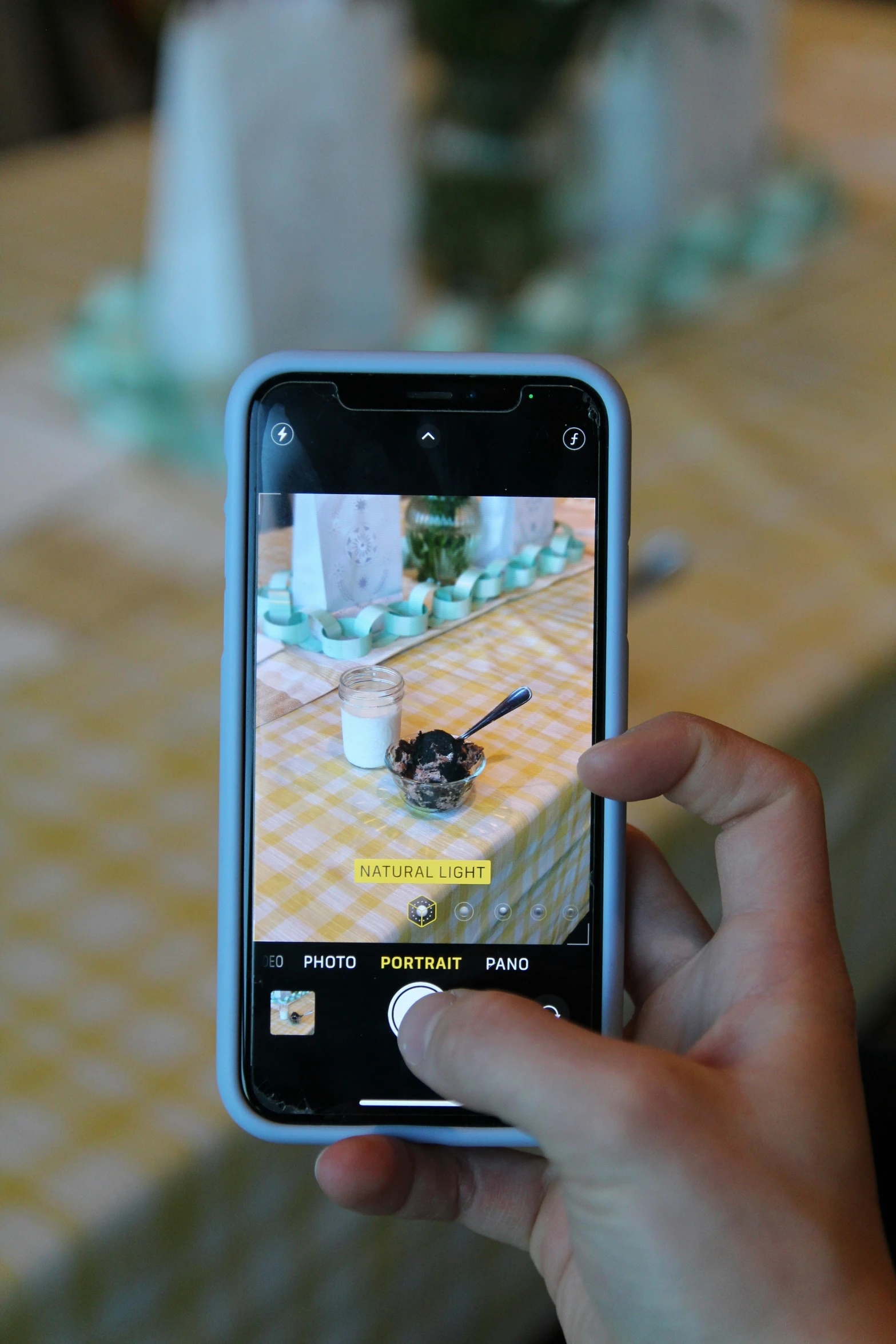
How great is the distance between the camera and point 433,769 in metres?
0.40

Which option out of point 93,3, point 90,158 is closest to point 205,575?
point 90,158

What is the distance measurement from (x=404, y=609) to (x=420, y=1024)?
0.15 meters

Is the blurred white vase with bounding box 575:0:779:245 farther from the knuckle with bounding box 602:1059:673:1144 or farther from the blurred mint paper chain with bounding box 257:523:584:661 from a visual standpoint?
the knuckle with bounding box 602:1059:673:1144

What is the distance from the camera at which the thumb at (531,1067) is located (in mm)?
301

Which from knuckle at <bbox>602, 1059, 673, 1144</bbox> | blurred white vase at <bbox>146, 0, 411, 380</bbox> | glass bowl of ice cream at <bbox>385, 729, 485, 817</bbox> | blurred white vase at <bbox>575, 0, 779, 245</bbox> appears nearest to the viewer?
knuckle at <bbox>602, 1059, 673, 1144</bbox>

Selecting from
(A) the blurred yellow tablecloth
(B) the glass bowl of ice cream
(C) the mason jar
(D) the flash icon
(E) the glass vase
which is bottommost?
(A) the blurred yellow tablecloth

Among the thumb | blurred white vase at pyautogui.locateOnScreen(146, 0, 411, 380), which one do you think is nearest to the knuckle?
the thumb

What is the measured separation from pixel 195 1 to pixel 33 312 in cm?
31

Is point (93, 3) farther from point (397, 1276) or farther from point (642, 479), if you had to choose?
point (397, 1276)

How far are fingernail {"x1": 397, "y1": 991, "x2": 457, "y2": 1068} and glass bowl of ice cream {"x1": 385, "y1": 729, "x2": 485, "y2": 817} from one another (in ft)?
0.23

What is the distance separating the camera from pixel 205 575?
2.47 ft

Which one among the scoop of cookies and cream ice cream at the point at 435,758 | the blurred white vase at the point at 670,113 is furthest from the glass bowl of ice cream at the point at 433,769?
the blurred white vase at the point at 670,113

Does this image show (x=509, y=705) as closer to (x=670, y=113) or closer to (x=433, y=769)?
(x=433, y=769)

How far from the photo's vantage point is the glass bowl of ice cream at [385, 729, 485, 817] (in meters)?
0.40
